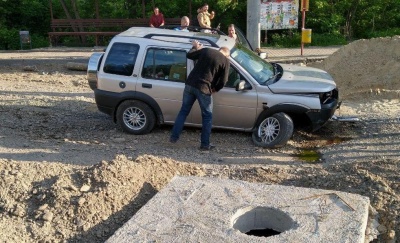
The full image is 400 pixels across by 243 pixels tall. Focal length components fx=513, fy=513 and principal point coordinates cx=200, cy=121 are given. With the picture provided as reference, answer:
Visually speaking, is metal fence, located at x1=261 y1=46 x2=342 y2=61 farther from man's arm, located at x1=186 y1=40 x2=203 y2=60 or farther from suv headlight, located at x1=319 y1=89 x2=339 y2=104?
man's arm, located at x1=186 y1=40 x2=203 y2=60

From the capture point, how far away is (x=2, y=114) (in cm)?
1062

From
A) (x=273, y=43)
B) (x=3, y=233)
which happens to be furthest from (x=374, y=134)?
(x=273, y=43)

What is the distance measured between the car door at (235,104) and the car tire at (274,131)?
0.67 feet

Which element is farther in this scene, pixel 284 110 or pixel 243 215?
pixel 284 110

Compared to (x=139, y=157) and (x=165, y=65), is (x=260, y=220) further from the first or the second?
(x=165, y=65)

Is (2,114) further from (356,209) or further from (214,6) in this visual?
(214,6)

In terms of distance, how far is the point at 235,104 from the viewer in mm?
8609

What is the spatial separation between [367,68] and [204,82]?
660 centimetres

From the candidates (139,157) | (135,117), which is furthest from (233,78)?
(139,157)

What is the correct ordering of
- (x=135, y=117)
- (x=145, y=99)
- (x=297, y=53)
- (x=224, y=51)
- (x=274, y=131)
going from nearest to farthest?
(x=224, y=51) → (x=274, y=131) → (x=145, y=99) → (x=135, y=117) → (x=297, y=53)

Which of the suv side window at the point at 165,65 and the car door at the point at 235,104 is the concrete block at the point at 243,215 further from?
the suv side window at the point at 165,65

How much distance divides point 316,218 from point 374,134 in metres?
4.27

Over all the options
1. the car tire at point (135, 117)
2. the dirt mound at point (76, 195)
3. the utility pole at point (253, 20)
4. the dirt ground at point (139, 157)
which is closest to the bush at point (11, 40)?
the dirt ground at point (139, 157)

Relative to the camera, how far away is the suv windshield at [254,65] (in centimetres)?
866
